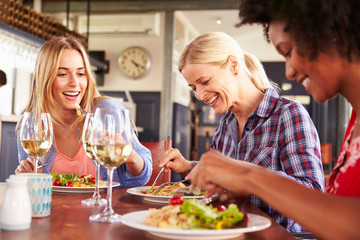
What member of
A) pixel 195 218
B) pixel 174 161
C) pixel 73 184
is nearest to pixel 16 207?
pixel 195 218

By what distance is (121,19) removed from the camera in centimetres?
768

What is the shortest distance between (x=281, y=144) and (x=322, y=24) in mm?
825

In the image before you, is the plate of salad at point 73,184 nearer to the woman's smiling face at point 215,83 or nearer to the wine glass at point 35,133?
the wine glass at point 35,133

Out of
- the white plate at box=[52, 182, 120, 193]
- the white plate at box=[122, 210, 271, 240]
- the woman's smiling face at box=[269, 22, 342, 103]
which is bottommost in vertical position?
the white plate at box=[52, 182, 120, 193]

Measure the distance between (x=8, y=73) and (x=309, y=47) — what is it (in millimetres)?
6477

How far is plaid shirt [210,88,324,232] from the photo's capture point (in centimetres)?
144

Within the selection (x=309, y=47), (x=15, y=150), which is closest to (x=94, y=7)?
(x=15, y=150)

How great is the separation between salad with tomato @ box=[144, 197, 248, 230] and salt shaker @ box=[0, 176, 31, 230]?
25cm

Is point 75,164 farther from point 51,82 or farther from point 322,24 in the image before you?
point 322,24

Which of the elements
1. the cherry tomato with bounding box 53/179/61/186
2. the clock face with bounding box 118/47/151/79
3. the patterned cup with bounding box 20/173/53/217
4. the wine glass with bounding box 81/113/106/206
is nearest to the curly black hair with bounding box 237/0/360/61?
the wine glass with bounding box 81/113/106/206

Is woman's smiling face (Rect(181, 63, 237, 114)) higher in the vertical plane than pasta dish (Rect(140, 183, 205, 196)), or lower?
higher

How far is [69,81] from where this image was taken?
2.17m

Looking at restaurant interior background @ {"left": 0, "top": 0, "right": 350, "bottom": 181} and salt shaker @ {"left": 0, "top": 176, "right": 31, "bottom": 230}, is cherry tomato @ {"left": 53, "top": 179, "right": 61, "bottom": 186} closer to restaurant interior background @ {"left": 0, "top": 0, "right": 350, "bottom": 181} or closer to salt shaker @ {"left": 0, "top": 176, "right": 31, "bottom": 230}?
salt shaker @ {"left": 0, "top": 176, "right": 31, "bottom": 230}

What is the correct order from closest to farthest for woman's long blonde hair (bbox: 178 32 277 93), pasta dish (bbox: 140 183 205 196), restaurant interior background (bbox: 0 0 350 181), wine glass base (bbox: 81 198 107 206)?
wine glass base (bbox: 81 198 107 206) < pasta dish (bbox: 140 183 205 196) < woman's long blonde hair (bbox: 178 32 277 93) < restaurant interior background (bbox: 0 0 350 181)
